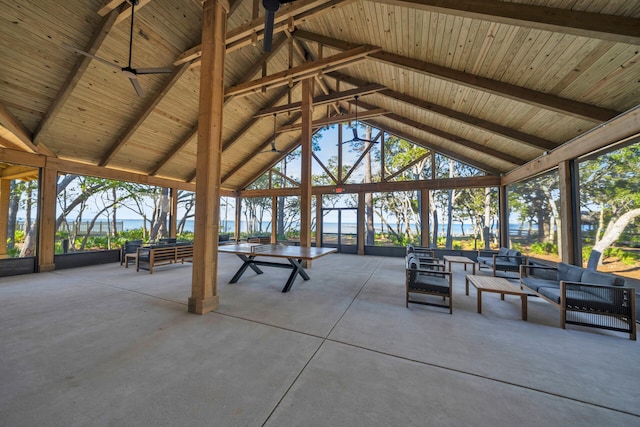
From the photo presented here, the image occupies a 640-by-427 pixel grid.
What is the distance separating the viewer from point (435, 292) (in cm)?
328

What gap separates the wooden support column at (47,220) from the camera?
18.2ft

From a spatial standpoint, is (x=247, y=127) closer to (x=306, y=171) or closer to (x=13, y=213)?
(x=306, y=171)

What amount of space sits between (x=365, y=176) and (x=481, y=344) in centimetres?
733

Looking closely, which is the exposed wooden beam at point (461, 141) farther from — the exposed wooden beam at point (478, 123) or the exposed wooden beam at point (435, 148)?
the exposed wooden beam at point (478, 123)

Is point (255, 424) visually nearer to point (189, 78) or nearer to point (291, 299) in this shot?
point (291, 299)

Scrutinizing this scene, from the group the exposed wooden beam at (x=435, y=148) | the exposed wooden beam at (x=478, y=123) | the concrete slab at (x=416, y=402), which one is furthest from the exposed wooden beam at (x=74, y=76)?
the exposed wooden beam at (x=435, y=148)

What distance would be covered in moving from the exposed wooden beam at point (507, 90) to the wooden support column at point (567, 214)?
118 cm

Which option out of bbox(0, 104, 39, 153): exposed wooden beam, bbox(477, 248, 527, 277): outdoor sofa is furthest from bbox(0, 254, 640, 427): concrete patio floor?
bbox(0, 104, 39, 153): exposed wooden beam

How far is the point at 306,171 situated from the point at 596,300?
5598 mm

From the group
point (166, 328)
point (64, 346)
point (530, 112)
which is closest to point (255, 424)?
point (166, 328)

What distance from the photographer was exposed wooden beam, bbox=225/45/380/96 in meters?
4.55

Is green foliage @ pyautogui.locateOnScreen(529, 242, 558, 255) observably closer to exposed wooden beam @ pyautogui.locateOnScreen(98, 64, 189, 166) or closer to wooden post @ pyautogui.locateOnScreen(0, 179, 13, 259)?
exposed wooden beam @ pyautogui.locateOnScreen(98, 64, 189, 166)

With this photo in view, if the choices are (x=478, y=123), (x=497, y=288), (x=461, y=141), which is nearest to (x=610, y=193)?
(x=497, y=288)

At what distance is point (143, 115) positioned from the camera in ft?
19.1
